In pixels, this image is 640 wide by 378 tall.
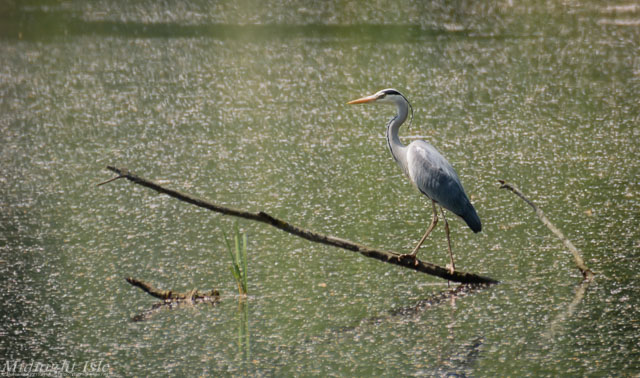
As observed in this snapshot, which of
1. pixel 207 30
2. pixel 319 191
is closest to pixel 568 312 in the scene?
pixel 319 191

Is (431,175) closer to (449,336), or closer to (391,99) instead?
(391,99)

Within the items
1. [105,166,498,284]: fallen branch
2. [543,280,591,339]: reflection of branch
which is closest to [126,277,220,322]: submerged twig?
[105,166,498,284]: fallen branch

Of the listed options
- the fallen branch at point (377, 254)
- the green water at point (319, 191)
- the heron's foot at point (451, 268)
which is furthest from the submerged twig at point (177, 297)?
the heron's foot at point (451, 268)

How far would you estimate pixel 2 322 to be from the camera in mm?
3342

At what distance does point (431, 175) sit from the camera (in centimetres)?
371

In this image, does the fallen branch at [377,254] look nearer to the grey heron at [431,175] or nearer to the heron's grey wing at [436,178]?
the grey heron at [431,175]

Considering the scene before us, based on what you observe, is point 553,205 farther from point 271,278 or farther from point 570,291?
point 271,278

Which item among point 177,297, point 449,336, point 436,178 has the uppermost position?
point 436,178

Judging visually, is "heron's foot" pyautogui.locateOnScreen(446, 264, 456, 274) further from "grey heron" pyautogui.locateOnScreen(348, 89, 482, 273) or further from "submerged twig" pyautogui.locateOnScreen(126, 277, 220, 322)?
"submerged twig" pyautogui.locateOnScreen(126, 277, 220, 322)

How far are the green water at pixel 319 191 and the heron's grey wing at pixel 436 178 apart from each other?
0.93 feet

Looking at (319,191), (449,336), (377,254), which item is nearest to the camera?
(449,336)

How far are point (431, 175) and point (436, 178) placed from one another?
Result: 32mm

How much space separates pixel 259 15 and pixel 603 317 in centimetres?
738

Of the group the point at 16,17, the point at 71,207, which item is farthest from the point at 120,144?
the point at 16,17
